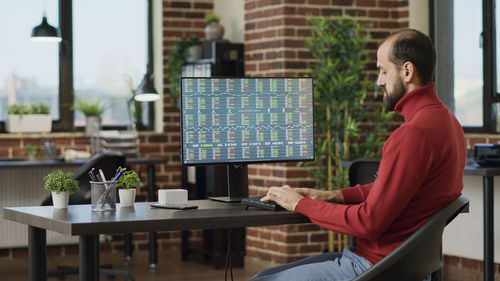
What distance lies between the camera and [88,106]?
6340 millimetres

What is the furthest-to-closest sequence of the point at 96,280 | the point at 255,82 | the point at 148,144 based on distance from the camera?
the point at 148,144 → the point at 255,82 → the point at 96,280

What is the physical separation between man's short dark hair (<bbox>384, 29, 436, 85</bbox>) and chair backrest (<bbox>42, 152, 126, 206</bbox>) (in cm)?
282

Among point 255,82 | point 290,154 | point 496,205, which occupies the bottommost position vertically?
point 496,205

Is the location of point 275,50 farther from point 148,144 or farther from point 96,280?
point 96,280

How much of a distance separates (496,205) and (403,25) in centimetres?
158

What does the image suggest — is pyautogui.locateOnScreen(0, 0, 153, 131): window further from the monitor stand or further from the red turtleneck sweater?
the red turtleneck sweater

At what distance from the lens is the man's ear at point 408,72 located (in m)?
2.47

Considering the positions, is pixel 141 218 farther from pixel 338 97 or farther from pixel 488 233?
pixel 338 97

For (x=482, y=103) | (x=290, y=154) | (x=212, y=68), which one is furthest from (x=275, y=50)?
(x=290, y=154)

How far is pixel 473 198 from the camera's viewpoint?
5.27 metres

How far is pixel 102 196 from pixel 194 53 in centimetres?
360

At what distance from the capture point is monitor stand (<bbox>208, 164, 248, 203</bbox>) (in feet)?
10.2

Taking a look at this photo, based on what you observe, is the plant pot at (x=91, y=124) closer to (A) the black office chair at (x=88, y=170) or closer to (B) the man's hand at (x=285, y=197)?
(A) the black office chair at (x=88, y=170)

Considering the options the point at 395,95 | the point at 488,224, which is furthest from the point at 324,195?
the point at 488,224
